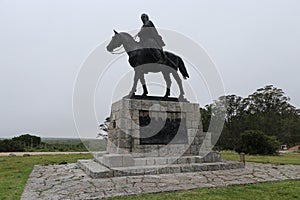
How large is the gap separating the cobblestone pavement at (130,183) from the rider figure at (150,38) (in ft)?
11.6

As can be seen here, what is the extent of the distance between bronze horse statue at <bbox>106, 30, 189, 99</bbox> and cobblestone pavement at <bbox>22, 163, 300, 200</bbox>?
9.38 ft

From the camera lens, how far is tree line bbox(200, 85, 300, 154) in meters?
27.2

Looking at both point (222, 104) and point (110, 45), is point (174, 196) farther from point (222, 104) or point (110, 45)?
point (222, 104)

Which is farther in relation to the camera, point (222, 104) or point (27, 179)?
point (222, 104)

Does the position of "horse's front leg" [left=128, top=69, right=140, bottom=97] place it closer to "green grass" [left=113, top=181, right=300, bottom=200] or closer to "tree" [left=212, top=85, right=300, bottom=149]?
"green grass" [left=113, top=181, right=300, bottom=200]

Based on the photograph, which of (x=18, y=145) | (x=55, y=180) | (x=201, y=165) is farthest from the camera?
(x=18, y=145)

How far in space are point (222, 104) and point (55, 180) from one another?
21.5 metres

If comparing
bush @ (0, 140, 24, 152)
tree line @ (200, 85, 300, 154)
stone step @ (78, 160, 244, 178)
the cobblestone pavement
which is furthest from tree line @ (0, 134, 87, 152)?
the cobblestone pavement

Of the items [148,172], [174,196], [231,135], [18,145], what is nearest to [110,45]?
[148,172]

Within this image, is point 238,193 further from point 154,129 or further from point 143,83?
point 143,83

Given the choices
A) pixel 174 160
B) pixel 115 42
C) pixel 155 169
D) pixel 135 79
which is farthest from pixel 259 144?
pixel 115 42

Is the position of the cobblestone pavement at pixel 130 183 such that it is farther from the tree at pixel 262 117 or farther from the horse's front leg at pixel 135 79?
the tree at pixel 262 117

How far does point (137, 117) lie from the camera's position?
751 cm

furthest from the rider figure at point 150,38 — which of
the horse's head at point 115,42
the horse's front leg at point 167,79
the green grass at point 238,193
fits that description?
the green grass at point 238,193
